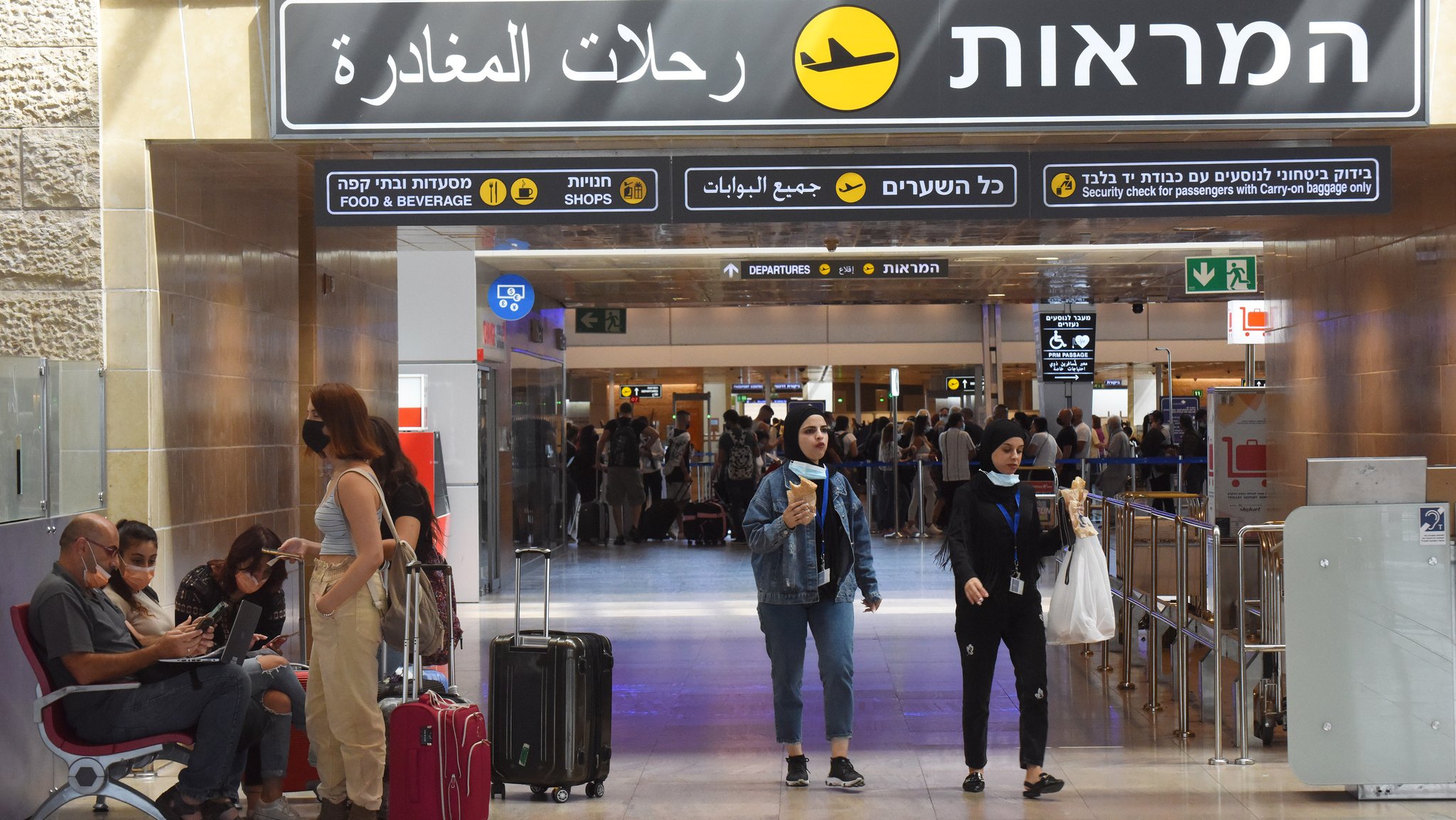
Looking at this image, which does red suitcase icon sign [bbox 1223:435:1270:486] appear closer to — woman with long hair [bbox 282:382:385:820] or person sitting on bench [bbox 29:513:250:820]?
woman with long hair [bbox 282:382:385:820]

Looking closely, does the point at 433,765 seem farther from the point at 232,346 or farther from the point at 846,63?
the point at 846,63

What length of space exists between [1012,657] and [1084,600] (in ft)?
1.33

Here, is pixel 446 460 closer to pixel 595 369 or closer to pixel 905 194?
pixel 905 194

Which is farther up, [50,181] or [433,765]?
[50,181]

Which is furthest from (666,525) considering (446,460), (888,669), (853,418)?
(888,669)

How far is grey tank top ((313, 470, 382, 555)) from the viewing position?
191 inches

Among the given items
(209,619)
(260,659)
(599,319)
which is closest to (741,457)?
(599,319)

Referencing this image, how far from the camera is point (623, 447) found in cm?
1705

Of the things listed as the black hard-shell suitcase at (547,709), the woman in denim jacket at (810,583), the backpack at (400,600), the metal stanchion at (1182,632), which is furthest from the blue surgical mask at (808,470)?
the metal stanchion at (1182,632)

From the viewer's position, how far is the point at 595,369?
24.4 metres

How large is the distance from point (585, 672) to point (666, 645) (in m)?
4.09

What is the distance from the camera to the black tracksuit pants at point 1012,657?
544 cm

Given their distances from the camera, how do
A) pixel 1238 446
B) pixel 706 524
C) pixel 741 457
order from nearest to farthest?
pixel 1238 446 → pixel 741 457 → pixel 706 524

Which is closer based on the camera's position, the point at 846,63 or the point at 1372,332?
the point at 846,63
